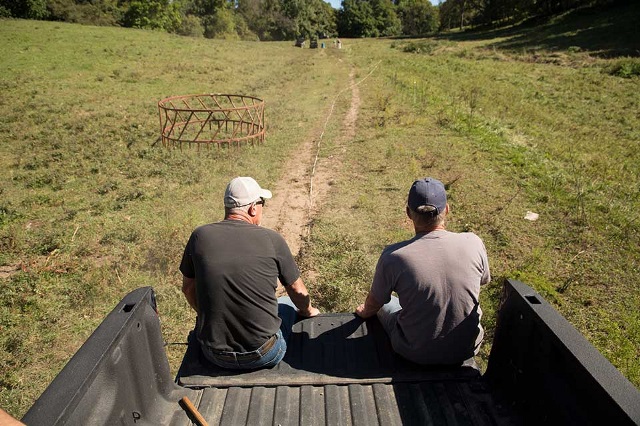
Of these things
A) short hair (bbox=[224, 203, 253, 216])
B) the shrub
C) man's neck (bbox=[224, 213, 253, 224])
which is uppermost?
the shrub

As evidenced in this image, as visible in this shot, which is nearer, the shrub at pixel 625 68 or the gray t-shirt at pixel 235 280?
the gray t-shirt at pixel 235 280

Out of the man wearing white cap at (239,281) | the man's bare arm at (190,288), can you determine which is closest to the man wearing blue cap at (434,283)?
the man wearing white cap at (239,281)

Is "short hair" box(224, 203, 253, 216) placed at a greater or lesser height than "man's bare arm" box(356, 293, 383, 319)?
greater

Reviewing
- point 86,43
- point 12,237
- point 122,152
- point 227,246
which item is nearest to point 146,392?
point 227,246

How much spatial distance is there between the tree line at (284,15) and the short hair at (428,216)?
51968mm

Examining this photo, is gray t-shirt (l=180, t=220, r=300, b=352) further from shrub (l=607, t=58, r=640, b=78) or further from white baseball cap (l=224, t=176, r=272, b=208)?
shrub (l=607, t=58, r=640, b=78)

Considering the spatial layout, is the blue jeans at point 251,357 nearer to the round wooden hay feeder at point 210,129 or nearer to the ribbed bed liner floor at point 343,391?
the ribbed bed liner floor at point 343,391

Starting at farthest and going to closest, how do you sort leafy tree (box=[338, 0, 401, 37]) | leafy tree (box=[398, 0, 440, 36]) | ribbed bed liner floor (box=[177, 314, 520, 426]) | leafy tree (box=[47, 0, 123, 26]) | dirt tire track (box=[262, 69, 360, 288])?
leafy tree (box=[398, 0, 440, 36]), leafy tree (box=[338, 0, 401, 37]), leafy tree (box=[47, 0, 123, 26]), dirt tire track (box=[262, 69, 360, 288]), ribbed bed liner floor (box=[177, 314, 520, 426])

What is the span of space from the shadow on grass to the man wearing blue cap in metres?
27.5

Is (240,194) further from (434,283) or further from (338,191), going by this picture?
(338,191)

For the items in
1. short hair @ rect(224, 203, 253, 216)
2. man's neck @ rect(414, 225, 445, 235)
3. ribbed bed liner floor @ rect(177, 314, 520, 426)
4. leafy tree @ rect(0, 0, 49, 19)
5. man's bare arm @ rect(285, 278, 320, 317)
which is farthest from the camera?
leafy tree @ rect(0, 0, 49, 19)

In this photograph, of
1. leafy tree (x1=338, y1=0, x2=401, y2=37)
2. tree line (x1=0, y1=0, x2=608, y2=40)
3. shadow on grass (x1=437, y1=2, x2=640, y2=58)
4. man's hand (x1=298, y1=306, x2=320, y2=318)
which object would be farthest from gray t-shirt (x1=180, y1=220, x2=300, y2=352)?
leafy tree (x1=338, y1=0, x2=401, y2=37)

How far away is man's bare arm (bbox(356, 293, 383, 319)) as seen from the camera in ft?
10.7

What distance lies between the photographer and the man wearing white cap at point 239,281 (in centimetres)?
283
